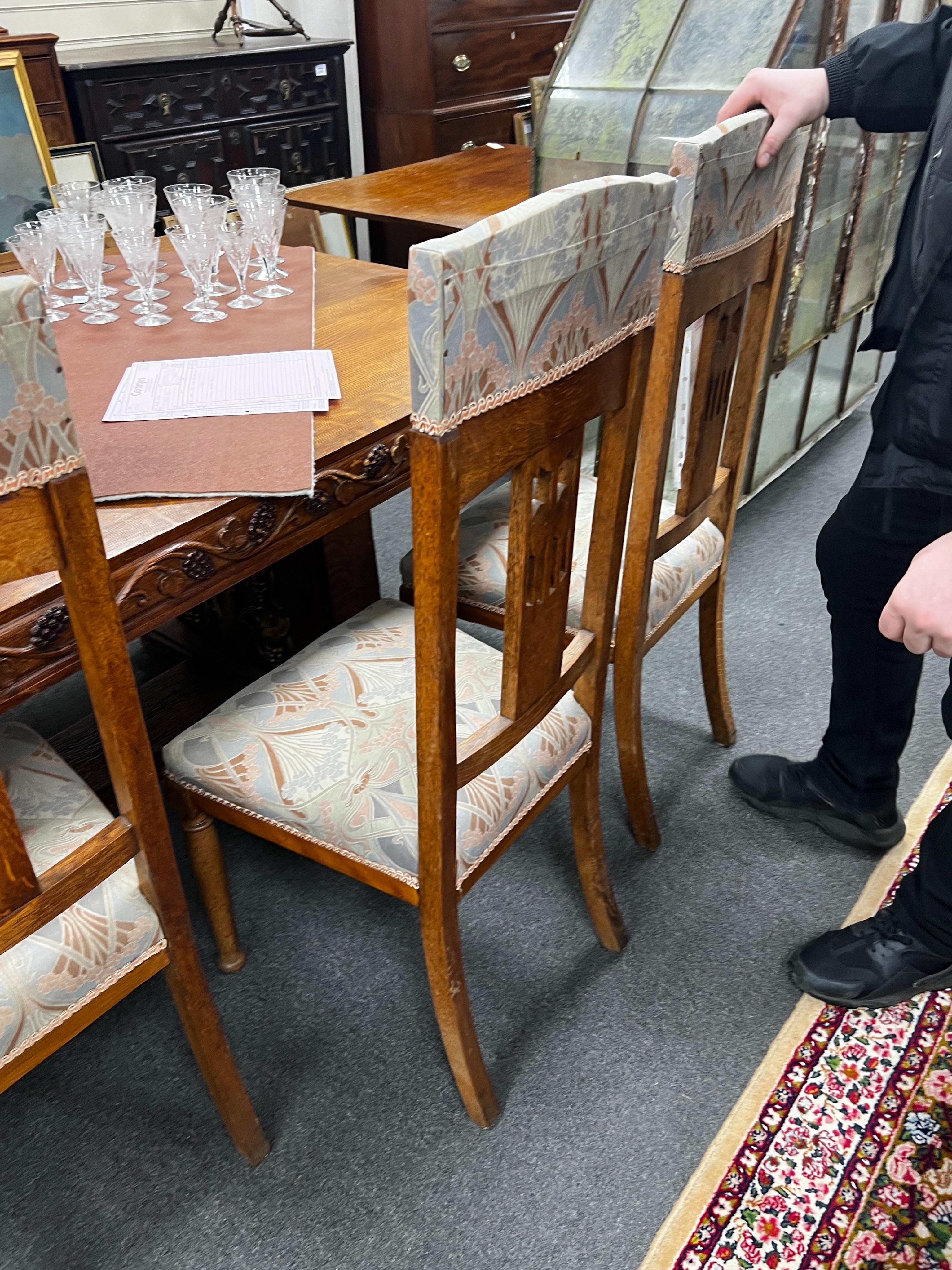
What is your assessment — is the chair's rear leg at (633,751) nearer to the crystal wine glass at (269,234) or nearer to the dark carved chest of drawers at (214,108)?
the crystal wine glass at (269,234)

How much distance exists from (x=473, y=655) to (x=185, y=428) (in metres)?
0.44

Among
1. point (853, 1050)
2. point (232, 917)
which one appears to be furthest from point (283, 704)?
point (853, 1050)

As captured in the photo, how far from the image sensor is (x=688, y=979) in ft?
4.44

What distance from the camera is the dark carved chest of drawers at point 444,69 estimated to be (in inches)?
135

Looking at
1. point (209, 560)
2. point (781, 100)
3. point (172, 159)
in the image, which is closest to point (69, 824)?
point (209, 560)

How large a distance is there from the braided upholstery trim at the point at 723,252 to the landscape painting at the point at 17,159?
1361 mm

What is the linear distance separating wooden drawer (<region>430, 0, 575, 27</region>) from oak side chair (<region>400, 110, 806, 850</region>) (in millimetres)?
2439

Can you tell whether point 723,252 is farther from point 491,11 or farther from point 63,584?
point 491,11

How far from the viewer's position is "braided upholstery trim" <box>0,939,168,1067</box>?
0.83m

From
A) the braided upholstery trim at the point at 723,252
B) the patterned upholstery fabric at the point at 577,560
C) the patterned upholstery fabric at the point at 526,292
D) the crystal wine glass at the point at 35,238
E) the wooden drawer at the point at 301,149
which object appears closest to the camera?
the patterned upholstery fabric at the point at 526,292

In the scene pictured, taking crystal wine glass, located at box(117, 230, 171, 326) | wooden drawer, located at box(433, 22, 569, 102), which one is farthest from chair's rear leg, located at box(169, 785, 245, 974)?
wooden drawer, located at box(433, 22, 569, 102)

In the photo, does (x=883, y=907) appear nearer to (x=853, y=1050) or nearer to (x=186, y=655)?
(x=853, y=1050)

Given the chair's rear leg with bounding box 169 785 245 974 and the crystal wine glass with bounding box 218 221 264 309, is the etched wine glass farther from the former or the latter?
the chair's rear leg with bounding box 169 785 245 974

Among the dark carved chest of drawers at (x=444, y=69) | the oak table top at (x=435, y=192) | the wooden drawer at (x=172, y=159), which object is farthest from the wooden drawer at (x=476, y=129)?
the oak table top at (x=435, y=192)
